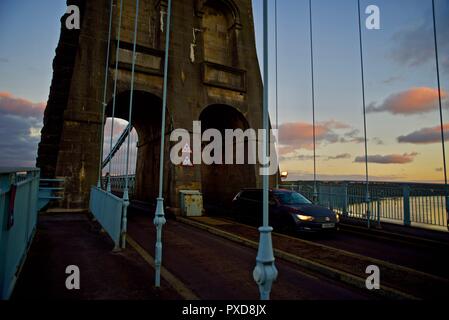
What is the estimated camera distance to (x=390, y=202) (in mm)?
11594

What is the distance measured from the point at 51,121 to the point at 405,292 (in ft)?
50.0

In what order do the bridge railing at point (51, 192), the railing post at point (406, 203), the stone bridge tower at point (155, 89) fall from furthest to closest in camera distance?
1. the stone bridge tower at point (155, 89)
2. the bridge railing at point (51, 192)
3. the railing post at point (406, 203)

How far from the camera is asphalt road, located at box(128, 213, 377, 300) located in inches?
171

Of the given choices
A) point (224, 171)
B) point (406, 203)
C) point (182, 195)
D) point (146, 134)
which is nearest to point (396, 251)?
point (406, 203)

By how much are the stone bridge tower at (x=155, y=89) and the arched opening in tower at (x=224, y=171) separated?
7 cm

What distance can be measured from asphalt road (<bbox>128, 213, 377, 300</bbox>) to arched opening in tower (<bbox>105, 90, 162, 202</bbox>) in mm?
9420

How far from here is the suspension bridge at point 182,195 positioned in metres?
4.54

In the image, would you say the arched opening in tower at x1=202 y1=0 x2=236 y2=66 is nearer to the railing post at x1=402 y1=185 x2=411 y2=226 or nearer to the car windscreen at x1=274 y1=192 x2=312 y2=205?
the car windscreen at x1=274 y1=192 x2=312 y2=205

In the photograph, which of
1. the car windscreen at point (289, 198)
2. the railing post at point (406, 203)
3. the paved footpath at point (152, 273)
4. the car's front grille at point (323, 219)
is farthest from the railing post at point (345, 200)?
the paved footpath at point (152, 273)

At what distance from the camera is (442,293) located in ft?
14.1

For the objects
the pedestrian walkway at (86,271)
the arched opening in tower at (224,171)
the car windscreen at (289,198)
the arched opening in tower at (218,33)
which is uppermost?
the arched opening in tower at (218,33)

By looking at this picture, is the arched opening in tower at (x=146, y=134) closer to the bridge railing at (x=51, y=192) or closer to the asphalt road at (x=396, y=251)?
the bridge railing at (x=51, y=192)

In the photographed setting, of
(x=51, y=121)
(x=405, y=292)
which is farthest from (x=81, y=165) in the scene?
(x=405, y=292)
